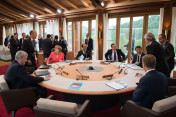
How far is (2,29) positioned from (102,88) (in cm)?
1406

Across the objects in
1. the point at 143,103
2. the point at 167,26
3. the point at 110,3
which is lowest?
the point at 143,103

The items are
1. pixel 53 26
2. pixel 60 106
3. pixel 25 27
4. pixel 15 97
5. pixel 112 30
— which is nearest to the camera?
pixel 60 106

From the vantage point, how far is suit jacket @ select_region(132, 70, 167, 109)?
145 cm

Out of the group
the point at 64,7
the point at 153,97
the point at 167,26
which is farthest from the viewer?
the point at 64,7

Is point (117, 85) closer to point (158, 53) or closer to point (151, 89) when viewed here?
point (151, 89)

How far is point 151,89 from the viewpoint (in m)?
1.45

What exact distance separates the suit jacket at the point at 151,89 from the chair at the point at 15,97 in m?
1.58

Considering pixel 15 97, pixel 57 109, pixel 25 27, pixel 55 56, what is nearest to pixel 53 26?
pixel 25 27

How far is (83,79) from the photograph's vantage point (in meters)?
2.21

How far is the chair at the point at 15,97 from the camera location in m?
1.77

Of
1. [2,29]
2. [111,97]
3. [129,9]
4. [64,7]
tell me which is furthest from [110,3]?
[2,29]

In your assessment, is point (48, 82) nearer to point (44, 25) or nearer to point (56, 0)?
point (56, 0)

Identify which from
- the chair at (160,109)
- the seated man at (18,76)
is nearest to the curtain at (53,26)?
the seated man at (18,76)

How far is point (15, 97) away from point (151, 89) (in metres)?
1.88
